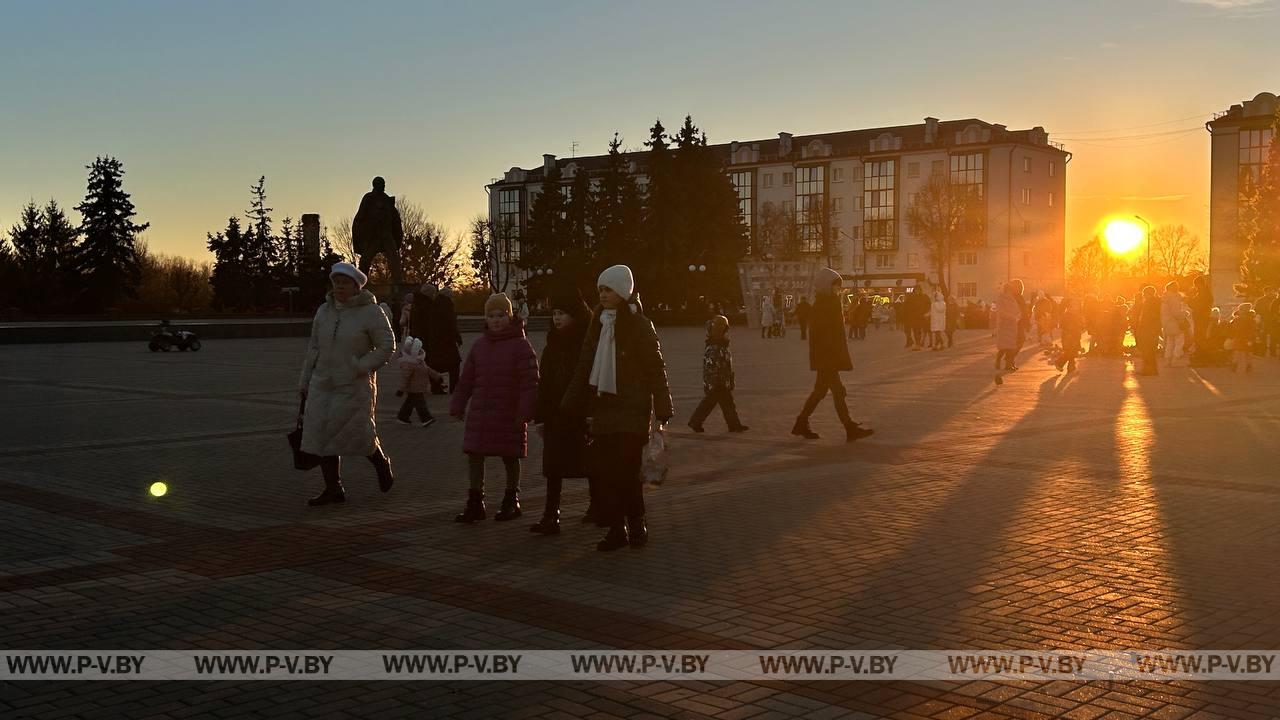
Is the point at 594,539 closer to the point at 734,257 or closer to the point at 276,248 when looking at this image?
the point at 734,257

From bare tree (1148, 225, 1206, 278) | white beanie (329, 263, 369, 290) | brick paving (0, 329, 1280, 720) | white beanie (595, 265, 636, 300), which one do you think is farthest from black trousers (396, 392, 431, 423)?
bare tree (1148, 225, 1206, 278)

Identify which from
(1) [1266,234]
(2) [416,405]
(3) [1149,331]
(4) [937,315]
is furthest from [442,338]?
(1) [1266,234]

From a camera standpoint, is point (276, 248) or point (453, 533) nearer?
point (453, 533)

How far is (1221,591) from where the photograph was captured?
19.3ft

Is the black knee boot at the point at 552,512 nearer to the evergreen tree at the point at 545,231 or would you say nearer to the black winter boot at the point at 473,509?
the black winter boot at the point at 473,509

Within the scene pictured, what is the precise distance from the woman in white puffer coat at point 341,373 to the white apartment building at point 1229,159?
87.5 m

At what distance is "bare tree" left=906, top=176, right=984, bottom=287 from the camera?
95.4m

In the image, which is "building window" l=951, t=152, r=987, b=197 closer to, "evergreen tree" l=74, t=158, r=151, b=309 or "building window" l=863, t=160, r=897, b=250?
Result: "building window" l=863, t=160, r=897, b=250

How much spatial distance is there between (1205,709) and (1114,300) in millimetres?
28405

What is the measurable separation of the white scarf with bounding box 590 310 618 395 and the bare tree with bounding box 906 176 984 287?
293 feet

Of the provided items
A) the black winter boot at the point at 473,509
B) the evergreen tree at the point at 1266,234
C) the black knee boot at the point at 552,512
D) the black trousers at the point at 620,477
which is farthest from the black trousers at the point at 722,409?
the evergreen tree at the point at 1266,234

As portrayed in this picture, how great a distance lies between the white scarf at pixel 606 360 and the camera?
6895 mm

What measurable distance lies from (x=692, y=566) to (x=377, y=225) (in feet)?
64.3

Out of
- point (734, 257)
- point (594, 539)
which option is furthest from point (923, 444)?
point (734, 257)
